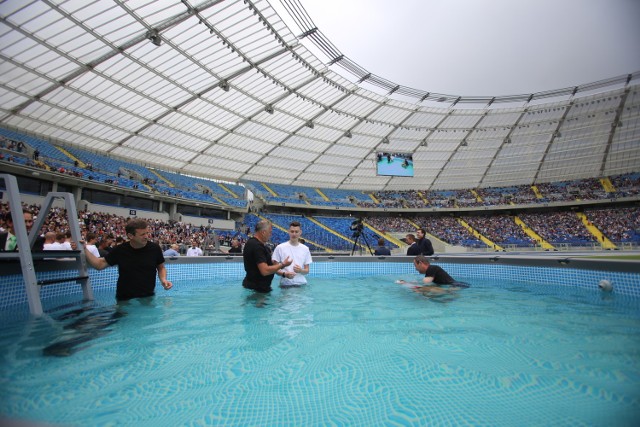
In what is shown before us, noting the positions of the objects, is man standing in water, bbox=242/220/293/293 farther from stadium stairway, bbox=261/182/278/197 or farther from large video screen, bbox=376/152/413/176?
stadium stairway, bbox=261/182/278/197

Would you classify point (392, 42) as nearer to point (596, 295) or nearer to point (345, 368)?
point (596, 295)

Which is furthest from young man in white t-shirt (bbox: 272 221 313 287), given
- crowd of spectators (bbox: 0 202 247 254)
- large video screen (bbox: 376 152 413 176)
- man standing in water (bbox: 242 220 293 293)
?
large video screen (bbox: 376 152 413 176)

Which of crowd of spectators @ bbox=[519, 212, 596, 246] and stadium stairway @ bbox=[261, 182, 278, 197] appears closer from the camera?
crowd of spectators @ bbox=[519, 212, 596, 246]

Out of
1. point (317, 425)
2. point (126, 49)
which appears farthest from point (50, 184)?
point (317, 425)

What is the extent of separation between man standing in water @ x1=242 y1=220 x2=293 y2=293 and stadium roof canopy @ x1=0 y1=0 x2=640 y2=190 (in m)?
15.7

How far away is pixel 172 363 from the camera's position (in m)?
2.34

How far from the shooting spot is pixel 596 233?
32094mm

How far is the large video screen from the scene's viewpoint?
97.6ft

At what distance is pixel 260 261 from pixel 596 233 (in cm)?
3968

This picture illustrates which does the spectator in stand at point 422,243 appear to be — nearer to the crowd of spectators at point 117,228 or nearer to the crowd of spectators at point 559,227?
the crowd of spectators at point 117,228

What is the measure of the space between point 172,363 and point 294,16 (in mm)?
19530

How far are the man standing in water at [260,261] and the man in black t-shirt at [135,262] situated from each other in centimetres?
118

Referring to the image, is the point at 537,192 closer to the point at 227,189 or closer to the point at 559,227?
the point at 559,227

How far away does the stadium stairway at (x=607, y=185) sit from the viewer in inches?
1434
